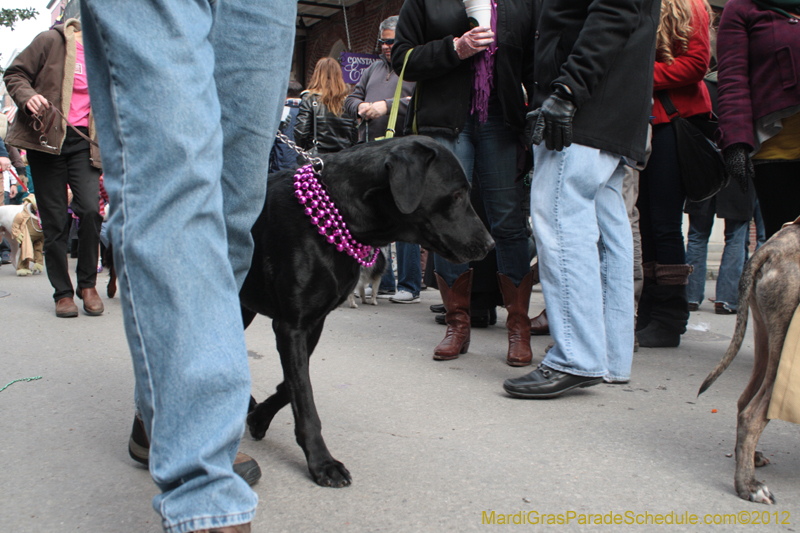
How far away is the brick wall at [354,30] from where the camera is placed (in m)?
14.0

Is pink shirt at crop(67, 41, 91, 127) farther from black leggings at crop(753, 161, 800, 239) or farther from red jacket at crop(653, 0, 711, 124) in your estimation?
black leggings at crop(753, 161, 800, 239)

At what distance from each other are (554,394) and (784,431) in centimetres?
88

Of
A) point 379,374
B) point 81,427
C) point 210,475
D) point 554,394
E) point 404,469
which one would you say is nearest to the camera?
point 210,475

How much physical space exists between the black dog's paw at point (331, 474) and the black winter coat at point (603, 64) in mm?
1763

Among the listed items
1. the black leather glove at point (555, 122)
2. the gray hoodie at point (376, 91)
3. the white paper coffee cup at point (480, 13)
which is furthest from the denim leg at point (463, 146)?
the gray hoodie at point (376, 91)

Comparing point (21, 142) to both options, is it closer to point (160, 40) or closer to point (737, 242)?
point (160, 40)

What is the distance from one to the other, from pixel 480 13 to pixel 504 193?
107 cm

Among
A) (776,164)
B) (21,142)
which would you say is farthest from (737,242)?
(21,142)

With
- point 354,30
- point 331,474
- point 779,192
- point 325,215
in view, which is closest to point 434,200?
point 325,215

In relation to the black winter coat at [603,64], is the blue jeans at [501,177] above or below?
below

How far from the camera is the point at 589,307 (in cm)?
276

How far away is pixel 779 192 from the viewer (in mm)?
3150

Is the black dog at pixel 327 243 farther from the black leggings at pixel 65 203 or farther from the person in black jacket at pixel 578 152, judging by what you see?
the black leggings at pixel 65 203

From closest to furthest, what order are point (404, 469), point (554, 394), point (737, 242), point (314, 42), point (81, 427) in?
point (404, 469) < point (81, 427) < point (554, 394) < point (737, 242) < point (314, 42)
